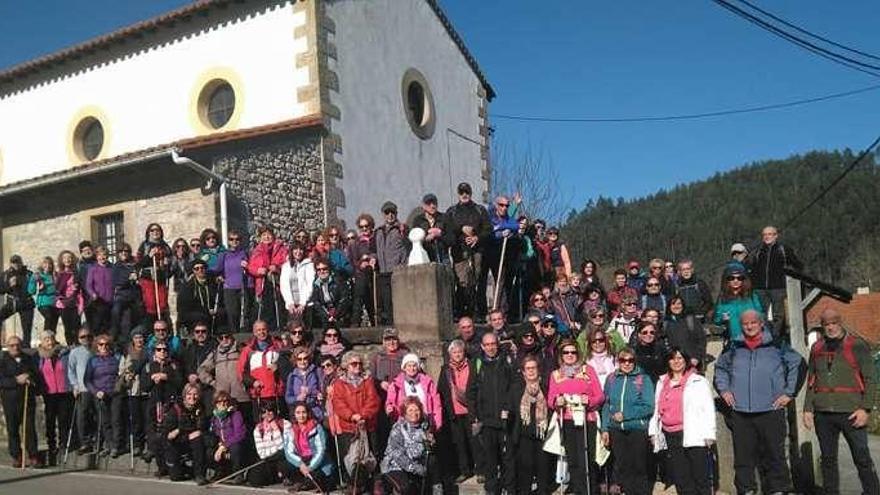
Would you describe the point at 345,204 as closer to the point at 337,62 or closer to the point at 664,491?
the point at 337,62

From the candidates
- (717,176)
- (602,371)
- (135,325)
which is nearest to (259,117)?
(135,325)

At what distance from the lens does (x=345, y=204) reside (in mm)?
15531

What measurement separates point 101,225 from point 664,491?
11.7 meters

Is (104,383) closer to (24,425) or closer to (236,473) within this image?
(24,425)

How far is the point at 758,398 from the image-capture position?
6.80 m

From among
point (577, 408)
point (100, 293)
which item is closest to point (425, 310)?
point (577, 408)

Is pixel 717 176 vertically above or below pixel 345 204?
above

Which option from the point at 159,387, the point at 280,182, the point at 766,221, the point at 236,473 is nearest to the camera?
the point at 236,473

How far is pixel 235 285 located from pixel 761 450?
6.61 metres

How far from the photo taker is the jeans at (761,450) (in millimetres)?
6738

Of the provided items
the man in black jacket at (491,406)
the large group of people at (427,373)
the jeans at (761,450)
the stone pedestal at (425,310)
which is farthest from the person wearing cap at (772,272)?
the stone pedestal at (425,310)

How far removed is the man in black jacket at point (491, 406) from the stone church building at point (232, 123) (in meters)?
7.12

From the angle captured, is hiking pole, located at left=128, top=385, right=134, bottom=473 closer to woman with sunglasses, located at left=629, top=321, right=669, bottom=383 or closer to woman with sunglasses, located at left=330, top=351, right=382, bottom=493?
woman with sunglasses, located at left=330, top=351, right=382, bottom=493

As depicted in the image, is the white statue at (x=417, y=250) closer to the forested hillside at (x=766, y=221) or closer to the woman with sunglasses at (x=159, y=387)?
the woman with sunglasses at (x=159, y=387)
